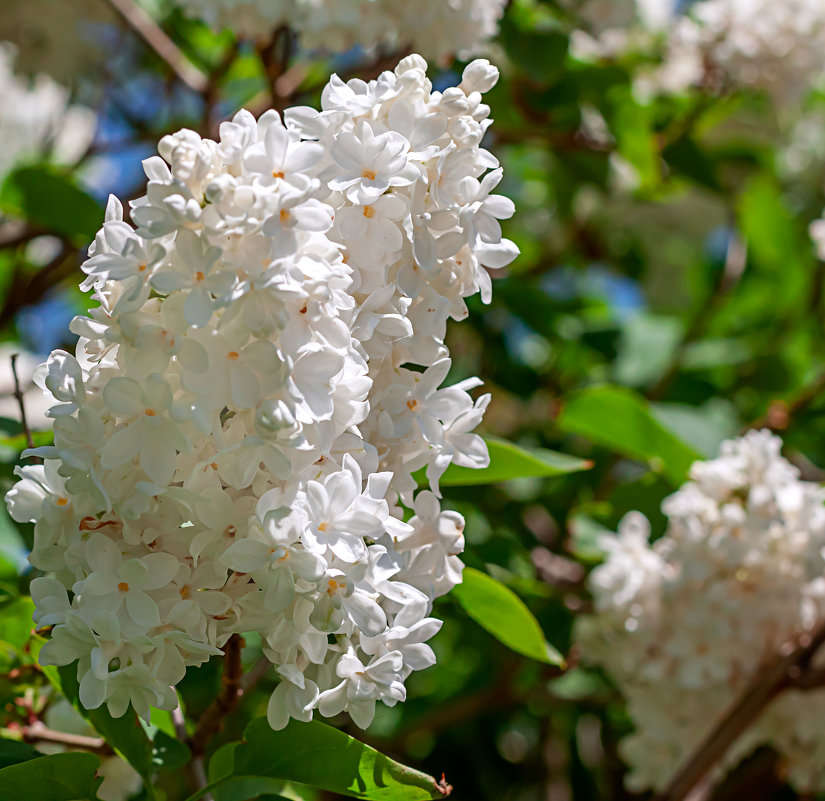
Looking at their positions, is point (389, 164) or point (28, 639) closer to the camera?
point (389, 164)

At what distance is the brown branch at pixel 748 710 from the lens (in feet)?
4.29

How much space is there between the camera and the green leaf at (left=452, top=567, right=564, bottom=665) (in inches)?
45.4

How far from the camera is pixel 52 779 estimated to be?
34.5 inches

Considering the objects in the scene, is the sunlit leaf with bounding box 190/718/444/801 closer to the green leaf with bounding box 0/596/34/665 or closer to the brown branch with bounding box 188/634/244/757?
the brown branch with bounding box 188/634/244/757

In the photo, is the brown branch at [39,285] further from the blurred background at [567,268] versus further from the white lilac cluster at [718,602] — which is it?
the white lilac cluster at [718,602]

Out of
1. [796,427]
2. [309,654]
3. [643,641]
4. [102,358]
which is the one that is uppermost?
[102,358]

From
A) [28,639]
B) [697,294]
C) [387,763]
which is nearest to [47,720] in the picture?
[28,639]

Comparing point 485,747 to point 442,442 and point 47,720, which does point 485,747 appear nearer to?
point 47,720

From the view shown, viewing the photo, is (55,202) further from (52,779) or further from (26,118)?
(26,118)

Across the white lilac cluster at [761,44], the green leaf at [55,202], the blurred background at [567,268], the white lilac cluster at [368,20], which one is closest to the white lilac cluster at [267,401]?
the blurred background at [567,268]

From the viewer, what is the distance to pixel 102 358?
789 mm

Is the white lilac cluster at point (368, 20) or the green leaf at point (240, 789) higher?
the white lilac cluster at point (368, 20)

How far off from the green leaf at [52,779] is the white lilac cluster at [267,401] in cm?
11

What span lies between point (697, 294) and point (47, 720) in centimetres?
235
